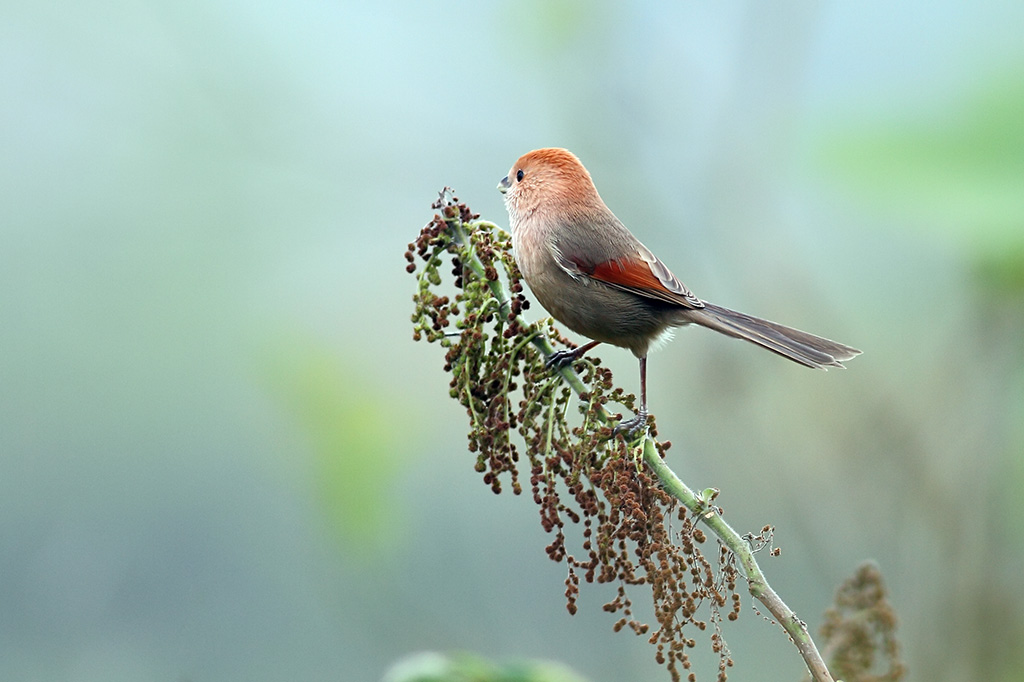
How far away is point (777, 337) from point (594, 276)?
0.52 m


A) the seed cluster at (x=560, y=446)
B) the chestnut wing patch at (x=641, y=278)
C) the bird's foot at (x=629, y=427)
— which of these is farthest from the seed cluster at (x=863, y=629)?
the chestnut wing patch at (x=641, y=278)

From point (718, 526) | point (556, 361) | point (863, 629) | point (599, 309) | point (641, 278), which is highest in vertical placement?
point (641, 278)

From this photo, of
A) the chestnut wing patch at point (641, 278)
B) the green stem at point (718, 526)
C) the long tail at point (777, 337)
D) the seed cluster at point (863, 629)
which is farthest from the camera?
the chestnut wing patch at point (641, 278)

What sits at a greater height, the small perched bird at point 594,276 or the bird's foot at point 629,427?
the small perched bird at point 594,276

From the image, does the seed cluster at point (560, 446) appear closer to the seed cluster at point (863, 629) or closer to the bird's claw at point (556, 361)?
the bird's claw at point (556, 361)

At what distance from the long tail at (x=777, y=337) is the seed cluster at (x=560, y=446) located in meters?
0.75

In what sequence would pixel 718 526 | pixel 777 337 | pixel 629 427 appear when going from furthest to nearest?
pixel 777 337, pixel 629 427, pixel 718 526

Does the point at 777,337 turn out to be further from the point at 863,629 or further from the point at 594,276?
the point at 863,629

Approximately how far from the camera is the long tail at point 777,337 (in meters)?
2.57

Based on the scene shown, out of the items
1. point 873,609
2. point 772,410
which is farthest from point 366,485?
point 873,609

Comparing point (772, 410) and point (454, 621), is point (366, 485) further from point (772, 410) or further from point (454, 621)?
point (772, 410)

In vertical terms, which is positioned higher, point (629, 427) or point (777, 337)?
point (777, 337)

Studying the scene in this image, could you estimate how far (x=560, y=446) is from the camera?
1.90m

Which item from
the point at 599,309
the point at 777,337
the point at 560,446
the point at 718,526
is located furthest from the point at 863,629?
the point at 599,309
